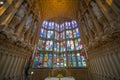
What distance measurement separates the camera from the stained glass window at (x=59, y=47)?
18.9 metres

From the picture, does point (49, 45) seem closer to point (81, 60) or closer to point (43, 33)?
point (43, 33)

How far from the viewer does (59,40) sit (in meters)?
23.4

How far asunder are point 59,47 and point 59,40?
2.37 m

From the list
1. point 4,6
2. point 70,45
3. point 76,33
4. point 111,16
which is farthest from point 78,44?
point 4,6

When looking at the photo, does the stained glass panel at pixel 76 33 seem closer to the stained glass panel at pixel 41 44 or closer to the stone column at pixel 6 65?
the stained glass panel at pixel 41 44

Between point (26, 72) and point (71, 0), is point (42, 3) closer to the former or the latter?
point (71, 0)

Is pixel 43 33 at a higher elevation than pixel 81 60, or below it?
higher

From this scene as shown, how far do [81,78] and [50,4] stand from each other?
625 inches

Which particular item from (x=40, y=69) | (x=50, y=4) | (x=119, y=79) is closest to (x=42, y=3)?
(x=50, y=4)

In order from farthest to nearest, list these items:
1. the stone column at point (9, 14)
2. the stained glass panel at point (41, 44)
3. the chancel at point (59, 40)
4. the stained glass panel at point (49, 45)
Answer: the stained glass panel at point (49, 45), the stained glass panel at point (41, 44), the chancel at point (59, 40), the stone column at point (9, 14)

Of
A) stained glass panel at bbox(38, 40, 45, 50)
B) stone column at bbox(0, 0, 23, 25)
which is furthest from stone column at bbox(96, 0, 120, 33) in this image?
stained glass panel at bbox(38, 40, 45, 50)

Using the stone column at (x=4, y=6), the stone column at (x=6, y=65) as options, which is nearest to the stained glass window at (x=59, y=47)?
the stone column at (x=6, y=65)

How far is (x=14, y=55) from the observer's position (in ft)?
25.7

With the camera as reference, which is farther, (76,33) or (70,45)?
(76,33)
